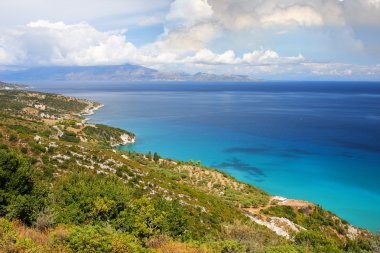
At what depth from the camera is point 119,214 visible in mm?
13695

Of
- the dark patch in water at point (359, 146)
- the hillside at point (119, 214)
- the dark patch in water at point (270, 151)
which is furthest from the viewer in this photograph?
the dark patch in water at point (359, 146)

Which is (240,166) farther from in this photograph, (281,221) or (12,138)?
(12,138)

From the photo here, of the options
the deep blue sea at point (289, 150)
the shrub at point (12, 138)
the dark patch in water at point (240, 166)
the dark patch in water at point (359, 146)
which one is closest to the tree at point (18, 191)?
the shrub at point (12, 138)

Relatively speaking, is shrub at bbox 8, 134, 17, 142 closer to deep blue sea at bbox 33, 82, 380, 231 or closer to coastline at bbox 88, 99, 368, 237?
coastline at bbox 88, 99, 368, 237

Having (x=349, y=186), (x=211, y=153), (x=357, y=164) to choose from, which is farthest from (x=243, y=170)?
(x=357, y=164)

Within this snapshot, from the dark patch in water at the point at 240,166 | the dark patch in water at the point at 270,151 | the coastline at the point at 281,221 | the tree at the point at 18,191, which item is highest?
the tree at the point at 18,191

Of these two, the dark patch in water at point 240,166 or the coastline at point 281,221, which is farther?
the dark patch in water at point 240,166

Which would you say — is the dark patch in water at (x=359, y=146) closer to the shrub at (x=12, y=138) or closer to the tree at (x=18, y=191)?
the shrub at (x=12, y=138)

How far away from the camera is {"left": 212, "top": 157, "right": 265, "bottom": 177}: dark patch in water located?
5494 cm

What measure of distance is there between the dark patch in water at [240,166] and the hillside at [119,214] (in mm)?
16913

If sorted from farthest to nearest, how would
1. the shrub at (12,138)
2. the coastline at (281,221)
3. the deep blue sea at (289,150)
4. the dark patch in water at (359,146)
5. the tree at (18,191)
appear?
the dark patch in water at (359,146) → the deep blue sea at (289,150) → the coastline at (281,221) → the shrub at (12,138) → the tree at (18,191)

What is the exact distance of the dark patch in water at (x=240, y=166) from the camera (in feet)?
180

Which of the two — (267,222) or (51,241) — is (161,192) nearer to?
(267,222)

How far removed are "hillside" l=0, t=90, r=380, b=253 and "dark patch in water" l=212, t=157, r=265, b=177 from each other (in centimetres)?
1691
